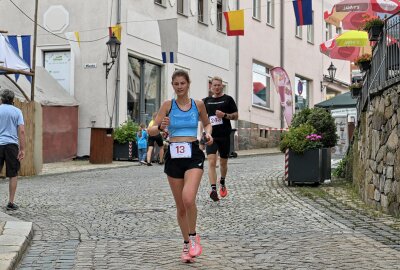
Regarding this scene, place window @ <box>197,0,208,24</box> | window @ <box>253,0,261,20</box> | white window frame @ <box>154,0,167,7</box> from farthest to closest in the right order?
window @ <box>253,0,261,20</box>
window @ <box>197,0,208,24</box>
white window frame @ <box>154,0,167,7</box>

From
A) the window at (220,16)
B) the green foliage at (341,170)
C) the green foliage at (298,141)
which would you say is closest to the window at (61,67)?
the window at (220,16)

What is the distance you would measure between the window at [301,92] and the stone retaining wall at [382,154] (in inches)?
1022

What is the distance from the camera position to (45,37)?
24516 millimetres

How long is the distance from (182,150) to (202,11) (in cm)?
2395

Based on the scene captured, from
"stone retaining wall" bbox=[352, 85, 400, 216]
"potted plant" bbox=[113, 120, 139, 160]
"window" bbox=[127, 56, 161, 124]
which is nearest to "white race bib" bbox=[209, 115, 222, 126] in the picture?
"stone retaining wall" bbox=[352, 85, 400, 216]

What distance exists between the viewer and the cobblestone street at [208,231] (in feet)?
20.2

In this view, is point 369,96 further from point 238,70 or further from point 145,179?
point 238,70

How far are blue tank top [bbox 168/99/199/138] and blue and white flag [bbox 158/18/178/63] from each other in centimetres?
1580

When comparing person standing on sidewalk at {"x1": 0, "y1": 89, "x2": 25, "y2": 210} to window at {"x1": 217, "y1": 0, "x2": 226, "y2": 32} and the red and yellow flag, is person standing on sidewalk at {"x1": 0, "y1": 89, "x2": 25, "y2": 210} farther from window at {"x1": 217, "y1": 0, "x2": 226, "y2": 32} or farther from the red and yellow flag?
window at {"x1": 217, "y1": 0, "x2": 226, "y2": 32}

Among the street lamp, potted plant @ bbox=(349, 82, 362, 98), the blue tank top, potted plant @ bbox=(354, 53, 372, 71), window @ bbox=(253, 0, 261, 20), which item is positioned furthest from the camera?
window @ bbox=(253, 0, 261, 20)

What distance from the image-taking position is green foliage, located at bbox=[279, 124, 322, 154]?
12.7 m

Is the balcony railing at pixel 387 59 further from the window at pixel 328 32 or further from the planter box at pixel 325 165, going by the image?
the window at pixel 328 32

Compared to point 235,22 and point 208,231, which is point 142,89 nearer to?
point 235,22

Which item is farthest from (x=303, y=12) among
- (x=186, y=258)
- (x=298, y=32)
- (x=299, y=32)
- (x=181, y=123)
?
(x=299, y=32)
